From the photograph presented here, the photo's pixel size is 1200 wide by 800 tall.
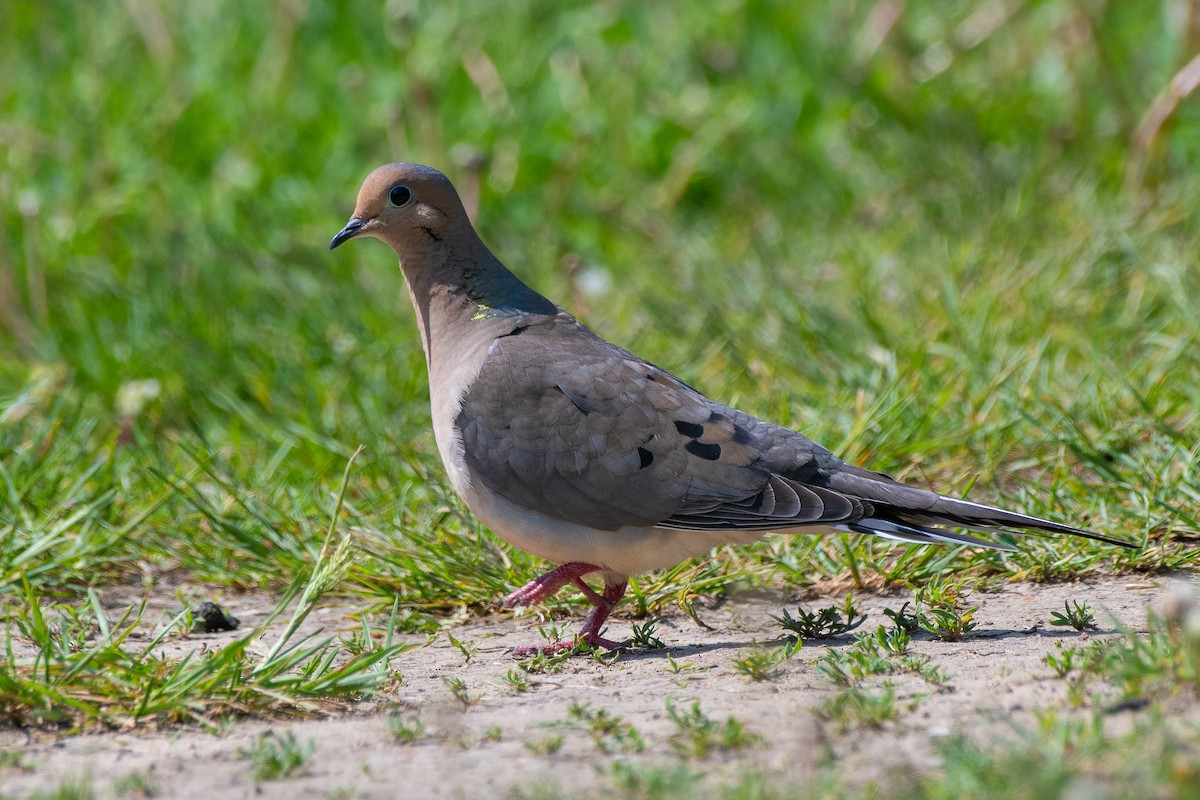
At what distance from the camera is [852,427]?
469cm

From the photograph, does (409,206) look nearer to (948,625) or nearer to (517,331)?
(517,331)

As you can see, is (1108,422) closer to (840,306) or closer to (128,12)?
(840,306)

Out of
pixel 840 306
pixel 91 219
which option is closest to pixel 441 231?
pixel 840 306

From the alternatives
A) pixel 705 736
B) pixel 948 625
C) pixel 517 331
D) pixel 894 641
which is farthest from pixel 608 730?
pixel 517 331

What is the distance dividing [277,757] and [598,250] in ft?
15.1

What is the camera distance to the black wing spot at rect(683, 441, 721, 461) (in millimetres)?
3738

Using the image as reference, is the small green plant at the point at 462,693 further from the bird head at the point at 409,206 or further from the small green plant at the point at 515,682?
the bird head at the point at 409,206

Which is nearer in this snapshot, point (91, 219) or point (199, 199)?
point (91, 219)

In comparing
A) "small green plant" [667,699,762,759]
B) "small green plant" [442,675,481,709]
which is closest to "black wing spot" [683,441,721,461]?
"small green plant" [442,675,481,709]

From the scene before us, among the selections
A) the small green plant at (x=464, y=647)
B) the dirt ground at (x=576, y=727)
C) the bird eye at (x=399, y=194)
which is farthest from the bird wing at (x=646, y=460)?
the bird eye at (x=399, y=194)

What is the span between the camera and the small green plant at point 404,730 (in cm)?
291

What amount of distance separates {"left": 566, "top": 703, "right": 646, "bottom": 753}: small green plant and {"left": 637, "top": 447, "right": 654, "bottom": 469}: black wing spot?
85 centimetres

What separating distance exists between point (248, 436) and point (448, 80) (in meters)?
3.36

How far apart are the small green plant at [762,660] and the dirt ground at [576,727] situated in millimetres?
21
